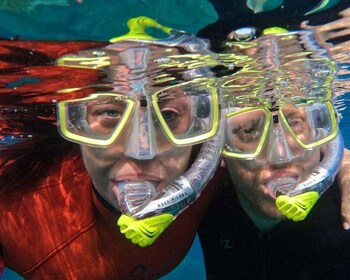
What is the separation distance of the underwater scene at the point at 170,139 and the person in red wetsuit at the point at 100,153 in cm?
2

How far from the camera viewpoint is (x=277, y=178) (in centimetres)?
535

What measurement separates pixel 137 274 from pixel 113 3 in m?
4.20

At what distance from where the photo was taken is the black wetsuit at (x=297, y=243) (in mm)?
6336

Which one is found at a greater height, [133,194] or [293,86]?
[293,86]

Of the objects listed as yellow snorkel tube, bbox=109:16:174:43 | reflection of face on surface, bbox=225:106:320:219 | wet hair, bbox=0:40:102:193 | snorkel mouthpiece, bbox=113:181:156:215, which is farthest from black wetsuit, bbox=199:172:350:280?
yellow snorkel tube, bbox=109:16:174:43

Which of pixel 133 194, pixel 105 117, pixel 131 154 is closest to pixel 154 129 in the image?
pixel 131 154

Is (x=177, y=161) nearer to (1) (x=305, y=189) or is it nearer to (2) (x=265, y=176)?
(2) (x=265, y=176)

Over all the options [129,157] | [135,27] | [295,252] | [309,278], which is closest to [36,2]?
[135,27]

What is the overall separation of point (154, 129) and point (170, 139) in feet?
0.78

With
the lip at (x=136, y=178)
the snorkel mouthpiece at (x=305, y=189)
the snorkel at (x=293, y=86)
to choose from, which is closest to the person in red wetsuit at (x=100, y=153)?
the lip at (x=136, y=178)

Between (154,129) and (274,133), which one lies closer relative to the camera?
(154,129)

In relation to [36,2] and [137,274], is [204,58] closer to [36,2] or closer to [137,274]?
[36,2]

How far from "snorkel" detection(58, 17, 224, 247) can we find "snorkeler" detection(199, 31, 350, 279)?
27.5 inches

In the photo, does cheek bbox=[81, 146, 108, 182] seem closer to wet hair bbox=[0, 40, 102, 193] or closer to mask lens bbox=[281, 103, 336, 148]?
wet hair bbox=[0, 40, 102, 193]
